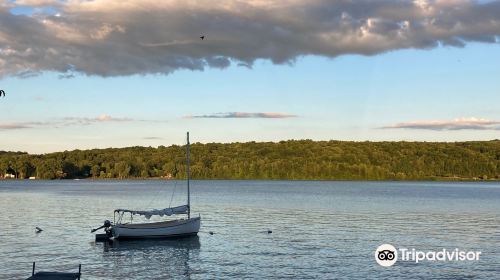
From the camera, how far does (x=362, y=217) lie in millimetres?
104500

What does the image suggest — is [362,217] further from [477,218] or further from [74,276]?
[74,276]

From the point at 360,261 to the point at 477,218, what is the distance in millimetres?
56947

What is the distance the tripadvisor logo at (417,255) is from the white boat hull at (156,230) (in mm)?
26097

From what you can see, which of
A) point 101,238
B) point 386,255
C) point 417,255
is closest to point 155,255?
point 101,238

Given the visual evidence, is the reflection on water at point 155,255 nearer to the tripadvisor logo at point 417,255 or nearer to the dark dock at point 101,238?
the dark dock at point 101,238

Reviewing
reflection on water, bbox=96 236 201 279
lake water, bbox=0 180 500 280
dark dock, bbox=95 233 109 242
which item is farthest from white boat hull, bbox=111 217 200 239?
lake water, bbox=0 180 500 280

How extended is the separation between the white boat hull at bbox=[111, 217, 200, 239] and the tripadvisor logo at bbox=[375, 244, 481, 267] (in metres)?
26.1

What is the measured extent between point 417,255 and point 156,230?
111 ft

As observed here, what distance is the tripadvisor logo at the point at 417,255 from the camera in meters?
57.3

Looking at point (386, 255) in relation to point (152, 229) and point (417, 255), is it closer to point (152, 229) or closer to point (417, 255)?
point (417, 255)

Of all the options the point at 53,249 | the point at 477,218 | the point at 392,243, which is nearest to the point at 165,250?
the point at 53,249

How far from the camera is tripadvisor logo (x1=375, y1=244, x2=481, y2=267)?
57319 millimetres

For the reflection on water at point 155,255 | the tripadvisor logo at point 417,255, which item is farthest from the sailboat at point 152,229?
the tripadvisor logo at point 417,255

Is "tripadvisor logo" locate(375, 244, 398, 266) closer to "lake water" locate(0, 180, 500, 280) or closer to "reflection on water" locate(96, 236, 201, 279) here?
"lake water" locate(0, 180, 500, 280)
